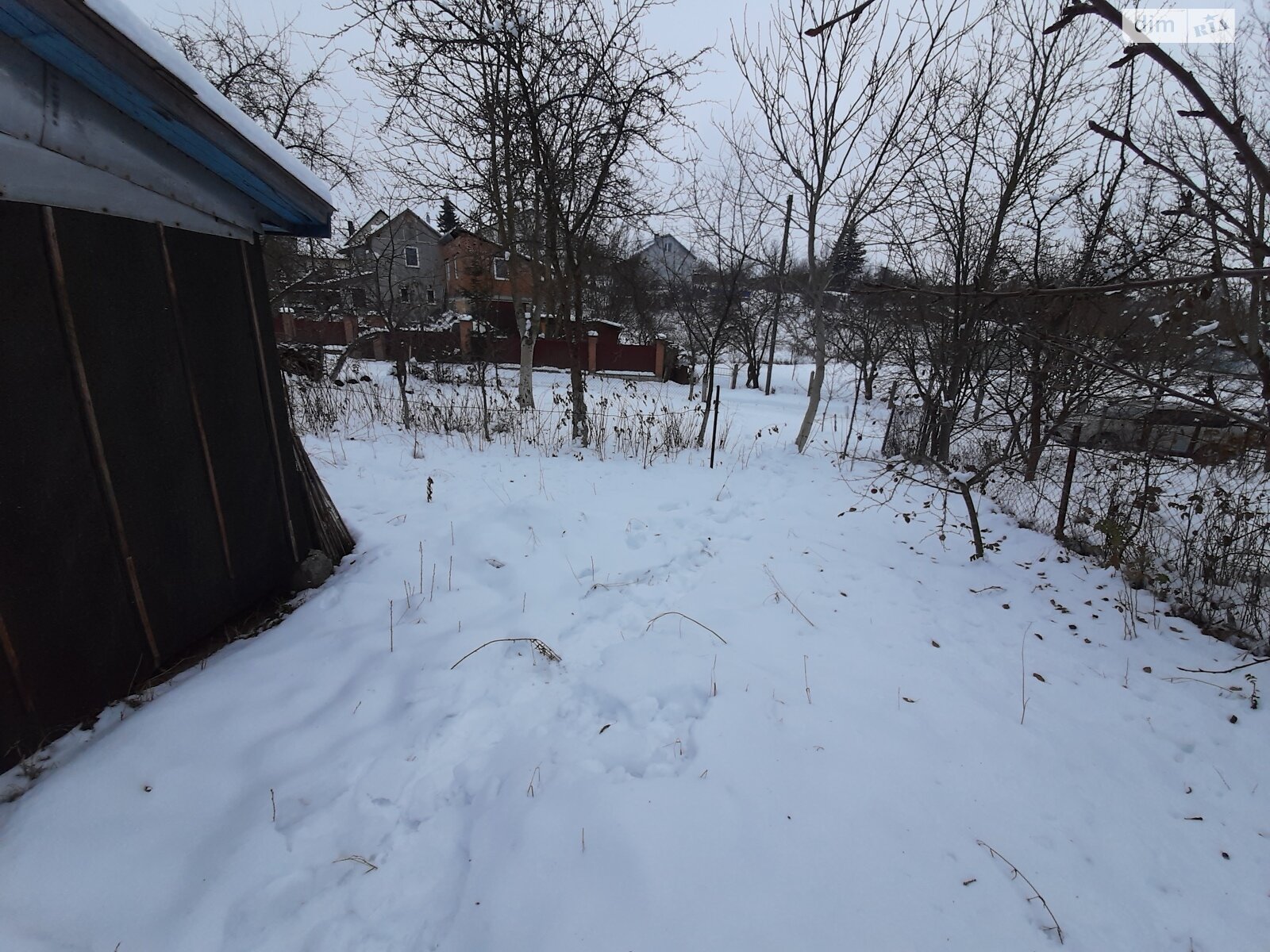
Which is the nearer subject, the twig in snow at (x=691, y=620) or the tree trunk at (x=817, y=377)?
the twig in snow at (x=691, y=620)

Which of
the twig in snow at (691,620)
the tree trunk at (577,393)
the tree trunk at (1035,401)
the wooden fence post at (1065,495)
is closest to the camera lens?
the twig in snow at (691,620)

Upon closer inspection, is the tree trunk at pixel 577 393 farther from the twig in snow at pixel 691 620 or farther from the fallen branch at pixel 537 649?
the fallen branch at pixel 537 649

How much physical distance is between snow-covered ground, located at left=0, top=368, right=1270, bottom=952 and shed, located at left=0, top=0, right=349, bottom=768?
365 millimetres

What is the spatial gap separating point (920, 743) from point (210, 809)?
272cm

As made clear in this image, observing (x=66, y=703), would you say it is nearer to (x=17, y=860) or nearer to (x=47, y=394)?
(x=17, y=860)

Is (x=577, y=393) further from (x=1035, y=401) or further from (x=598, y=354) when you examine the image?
(x=598, y=354)

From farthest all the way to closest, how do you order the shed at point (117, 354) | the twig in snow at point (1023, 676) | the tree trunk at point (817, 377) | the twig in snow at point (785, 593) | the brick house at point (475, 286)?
the brick house at point (475, 286)
the tree trunk at point (817, 377)
the twig in snow at point (785, 593)
the twig in snow at point (1023, 676)
the shed at point (117, 354)

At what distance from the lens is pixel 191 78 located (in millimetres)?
1912

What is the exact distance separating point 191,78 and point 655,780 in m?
3.27

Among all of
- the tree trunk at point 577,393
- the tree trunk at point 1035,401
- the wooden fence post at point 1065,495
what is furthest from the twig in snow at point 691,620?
the tree trunk at point 577,393

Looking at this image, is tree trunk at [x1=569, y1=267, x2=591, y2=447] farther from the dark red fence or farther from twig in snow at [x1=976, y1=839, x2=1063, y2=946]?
the dark red fence

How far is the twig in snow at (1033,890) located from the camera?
4.89ft

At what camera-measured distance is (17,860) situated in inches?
55.0

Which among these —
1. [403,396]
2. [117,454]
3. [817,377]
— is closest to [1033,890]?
[117,454]
